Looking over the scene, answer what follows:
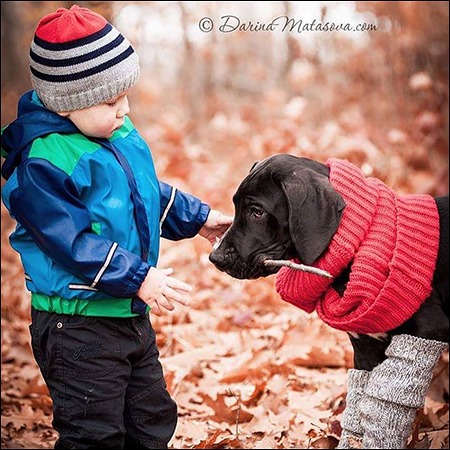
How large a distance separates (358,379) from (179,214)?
3.14ft

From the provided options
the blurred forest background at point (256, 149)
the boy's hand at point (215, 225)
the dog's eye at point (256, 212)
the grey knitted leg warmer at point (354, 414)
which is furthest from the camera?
the blurred forest background at point (256, 149)

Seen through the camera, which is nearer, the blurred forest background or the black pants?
the black pants

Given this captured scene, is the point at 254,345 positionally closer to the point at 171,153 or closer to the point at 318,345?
the point at 318,345

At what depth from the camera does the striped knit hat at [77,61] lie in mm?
2668

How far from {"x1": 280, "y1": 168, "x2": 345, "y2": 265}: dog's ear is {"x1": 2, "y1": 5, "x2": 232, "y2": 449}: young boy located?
45cm

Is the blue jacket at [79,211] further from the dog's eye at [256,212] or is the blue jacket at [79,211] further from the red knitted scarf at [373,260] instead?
the red knitted scarf at [373,260]

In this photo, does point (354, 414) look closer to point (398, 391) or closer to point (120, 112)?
point (398, 391)

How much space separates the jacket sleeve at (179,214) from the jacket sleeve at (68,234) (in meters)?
0.50

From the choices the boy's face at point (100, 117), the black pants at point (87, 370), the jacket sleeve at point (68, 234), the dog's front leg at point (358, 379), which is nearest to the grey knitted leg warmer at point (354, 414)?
the dog's front leg at point (358, 379)

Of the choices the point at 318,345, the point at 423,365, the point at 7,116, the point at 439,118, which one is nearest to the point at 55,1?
the point at 7,116

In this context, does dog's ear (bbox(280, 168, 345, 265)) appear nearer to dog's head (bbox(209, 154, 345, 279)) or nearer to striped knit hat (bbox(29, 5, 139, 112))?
dog's head (bbox(209, 154, 345, 279))

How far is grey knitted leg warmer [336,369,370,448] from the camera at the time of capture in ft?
10.0

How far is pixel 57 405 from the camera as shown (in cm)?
286

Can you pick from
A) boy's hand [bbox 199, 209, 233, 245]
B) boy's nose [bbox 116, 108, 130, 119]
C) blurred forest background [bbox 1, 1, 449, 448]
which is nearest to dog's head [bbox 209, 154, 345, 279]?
boy's hand [bbox 199, 209, 233, 245]
